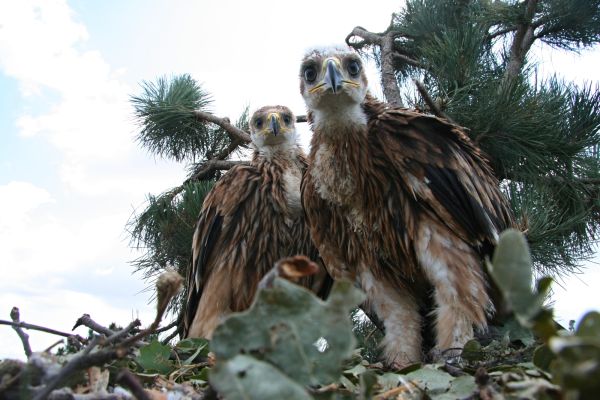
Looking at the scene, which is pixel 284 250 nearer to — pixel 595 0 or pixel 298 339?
pixel 298 339

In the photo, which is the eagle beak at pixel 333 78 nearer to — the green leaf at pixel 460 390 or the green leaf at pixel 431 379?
the green leaf at pixel 431 379

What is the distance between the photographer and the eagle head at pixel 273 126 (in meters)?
3.53

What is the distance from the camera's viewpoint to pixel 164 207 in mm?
4891

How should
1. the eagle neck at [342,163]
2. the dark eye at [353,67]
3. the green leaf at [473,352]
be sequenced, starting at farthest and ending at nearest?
the dark eye at [353,67] → the eagle neck at [342,163] → the green leaf at [473,352]

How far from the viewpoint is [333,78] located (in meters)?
2.54

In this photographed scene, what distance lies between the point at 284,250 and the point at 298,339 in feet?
8.06

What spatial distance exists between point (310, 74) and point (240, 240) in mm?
926

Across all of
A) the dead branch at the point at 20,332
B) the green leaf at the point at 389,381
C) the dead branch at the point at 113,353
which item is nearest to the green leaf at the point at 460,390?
the green leaf at the point at 389,381

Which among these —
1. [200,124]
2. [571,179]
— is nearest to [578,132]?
[571,179]

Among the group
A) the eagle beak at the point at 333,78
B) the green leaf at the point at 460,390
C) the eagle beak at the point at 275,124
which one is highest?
the eagle beak at the point at 275,124

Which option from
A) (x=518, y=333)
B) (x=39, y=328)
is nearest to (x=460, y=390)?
(x=39, y=328)

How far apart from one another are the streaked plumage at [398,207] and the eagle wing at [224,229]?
1.73 feet

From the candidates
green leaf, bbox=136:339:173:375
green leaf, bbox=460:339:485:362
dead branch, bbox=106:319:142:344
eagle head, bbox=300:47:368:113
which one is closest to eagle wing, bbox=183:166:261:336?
eagle head, bbox=300:47:368:113

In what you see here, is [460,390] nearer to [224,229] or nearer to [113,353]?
[113,353]
